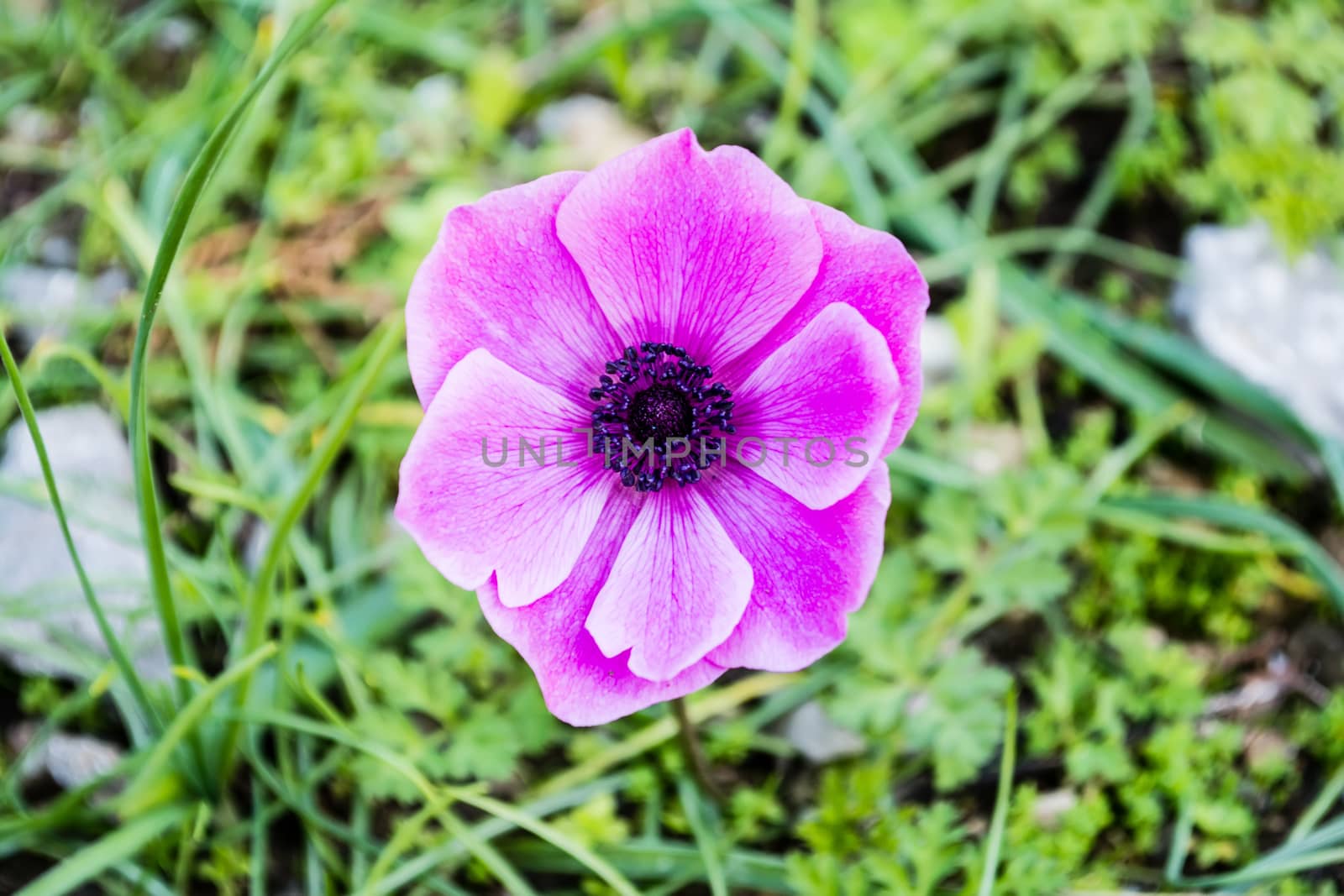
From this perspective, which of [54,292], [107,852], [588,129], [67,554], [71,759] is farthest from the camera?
[588,129]

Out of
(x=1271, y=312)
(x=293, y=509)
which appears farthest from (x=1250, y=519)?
(x=293, y=509)

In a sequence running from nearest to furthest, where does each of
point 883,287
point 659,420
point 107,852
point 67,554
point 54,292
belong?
point 883,287 → point 659,420 → point 107,852 → point 67,554 → point 54,292

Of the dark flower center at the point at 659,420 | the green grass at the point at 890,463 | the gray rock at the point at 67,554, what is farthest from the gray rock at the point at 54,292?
the dark flower center at the point at 659,420

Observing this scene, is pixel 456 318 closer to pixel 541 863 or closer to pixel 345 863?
pixel 541 863

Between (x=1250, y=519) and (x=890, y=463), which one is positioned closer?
(x=1250, y=519)

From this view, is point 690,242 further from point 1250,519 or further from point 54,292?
point 54,292
